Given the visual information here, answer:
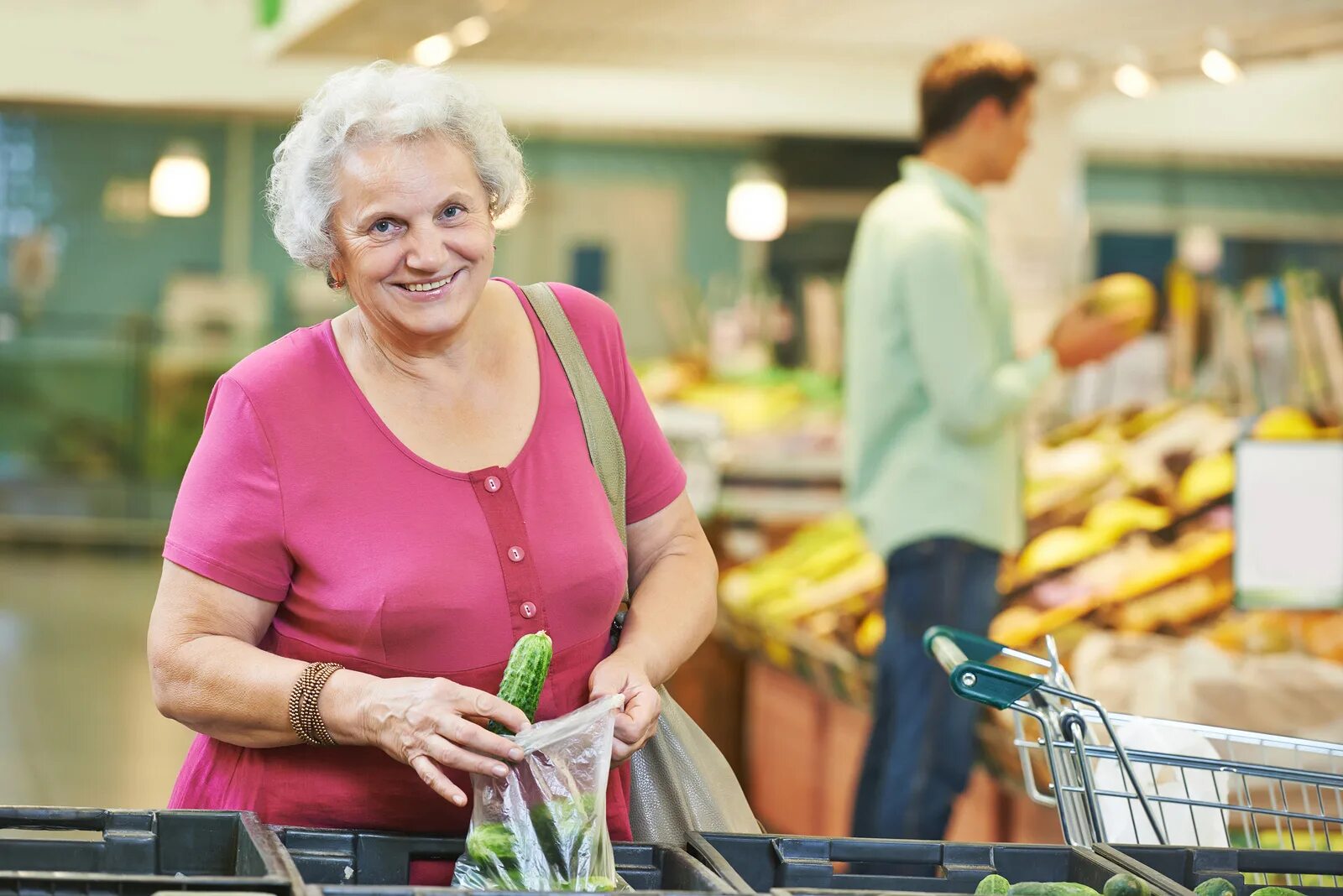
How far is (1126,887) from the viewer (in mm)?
1501

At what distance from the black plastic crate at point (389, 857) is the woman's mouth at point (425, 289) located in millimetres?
594

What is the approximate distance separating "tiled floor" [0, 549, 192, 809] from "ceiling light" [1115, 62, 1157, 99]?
4312 millimetres

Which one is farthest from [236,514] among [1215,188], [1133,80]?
[1215,188]

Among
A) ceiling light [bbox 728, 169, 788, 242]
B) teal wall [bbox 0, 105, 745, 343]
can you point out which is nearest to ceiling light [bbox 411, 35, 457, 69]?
ceiling light [bbox 728, 169, 788, 242]

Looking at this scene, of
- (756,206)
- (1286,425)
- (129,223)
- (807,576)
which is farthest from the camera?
(129,223)

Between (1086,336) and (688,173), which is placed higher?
(688,173)

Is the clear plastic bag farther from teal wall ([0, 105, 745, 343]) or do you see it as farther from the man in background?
teal wall ([0, 105, 745, 343])

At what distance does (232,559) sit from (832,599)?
11.6 feet

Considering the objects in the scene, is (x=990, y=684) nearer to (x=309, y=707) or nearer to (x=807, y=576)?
(x=309, y=707)

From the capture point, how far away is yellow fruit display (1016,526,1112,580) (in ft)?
15.9

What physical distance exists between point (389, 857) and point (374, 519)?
0.37m

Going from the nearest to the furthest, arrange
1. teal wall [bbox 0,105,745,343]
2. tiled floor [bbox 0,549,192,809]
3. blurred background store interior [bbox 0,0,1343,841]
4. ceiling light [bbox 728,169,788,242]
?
blurred background store interior [bbox 0,0,1343,841] < tiled floor [bbox 0,549,192,809] < ceiling light [bbox 728,169,788,242] < teal wall [bbox 0,105,745,343]

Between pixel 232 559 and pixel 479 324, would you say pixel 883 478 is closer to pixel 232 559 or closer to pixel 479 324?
pixel 479 324

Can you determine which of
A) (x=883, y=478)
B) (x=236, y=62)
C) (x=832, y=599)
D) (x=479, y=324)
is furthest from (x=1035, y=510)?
(x=236, y=62)
